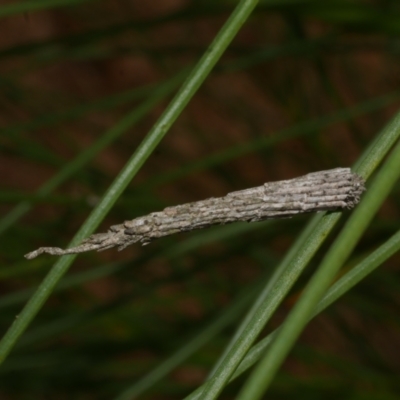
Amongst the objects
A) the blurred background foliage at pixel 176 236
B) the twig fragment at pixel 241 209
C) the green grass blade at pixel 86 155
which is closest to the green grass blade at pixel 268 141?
the blurred background foliage at pixel 176 236

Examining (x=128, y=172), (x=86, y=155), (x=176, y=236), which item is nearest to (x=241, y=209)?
(x=128, y=172)

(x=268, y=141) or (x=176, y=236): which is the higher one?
(x=176, y=236)

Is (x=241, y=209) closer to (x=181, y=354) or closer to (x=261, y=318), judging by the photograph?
(x=261, y=318)

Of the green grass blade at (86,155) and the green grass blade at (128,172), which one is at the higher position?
the green grass blade at (86,155)

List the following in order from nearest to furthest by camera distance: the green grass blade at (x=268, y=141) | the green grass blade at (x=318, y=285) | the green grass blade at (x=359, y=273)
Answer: the green grass blade at (x=318, y=285) < the green grass blade at (x=359, y=273) < the green grass blade at (x=268, y=141)

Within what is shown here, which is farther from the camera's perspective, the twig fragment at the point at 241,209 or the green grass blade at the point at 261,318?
the twig fragment at the point at 241,209

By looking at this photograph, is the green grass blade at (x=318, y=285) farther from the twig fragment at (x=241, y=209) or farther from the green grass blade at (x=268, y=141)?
the green grass blade at (x=268, y=141)

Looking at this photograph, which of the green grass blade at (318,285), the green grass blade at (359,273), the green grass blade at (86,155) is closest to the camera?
the green grass blade at (318,285)
